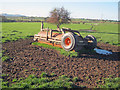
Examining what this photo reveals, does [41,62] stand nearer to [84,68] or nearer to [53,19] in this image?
[84,68]

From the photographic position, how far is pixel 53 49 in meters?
10.7

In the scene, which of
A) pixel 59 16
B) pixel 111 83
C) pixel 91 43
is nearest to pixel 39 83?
pixel 111 83

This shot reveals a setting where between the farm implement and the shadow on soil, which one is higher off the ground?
the farm implement

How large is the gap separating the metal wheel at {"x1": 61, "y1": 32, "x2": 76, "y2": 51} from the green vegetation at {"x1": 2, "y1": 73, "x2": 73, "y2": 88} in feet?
12.4

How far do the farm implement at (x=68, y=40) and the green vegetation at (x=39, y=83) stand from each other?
13.0 ft

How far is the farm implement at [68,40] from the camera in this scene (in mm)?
9381

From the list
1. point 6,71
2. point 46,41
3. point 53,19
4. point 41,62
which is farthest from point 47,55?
point 53,19

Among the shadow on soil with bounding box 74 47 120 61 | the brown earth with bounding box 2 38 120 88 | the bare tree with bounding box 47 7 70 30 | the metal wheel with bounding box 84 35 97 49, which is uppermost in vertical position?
the bare tree with bounding box 47 7 70 30

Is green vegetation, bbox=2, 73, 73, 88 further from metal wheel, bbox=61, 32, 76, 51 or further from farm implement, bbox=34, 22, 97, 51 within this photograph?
farm implement, bbox=34, 22, 97, 51

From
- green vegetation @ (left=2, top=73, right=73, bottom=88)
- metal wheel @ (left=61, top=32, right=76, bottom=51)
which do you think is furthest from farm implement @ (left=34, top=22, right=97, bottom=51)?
green vegetation @ (left=2, top=73, right=73, bottom=88)

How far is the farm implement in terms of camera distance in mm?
9381

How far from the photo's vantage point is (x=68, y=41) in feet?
31.9

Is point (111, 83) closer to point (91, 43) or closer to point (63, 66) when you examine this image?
point (63, 66)

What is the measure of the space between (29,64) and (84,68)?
322 centimetres
